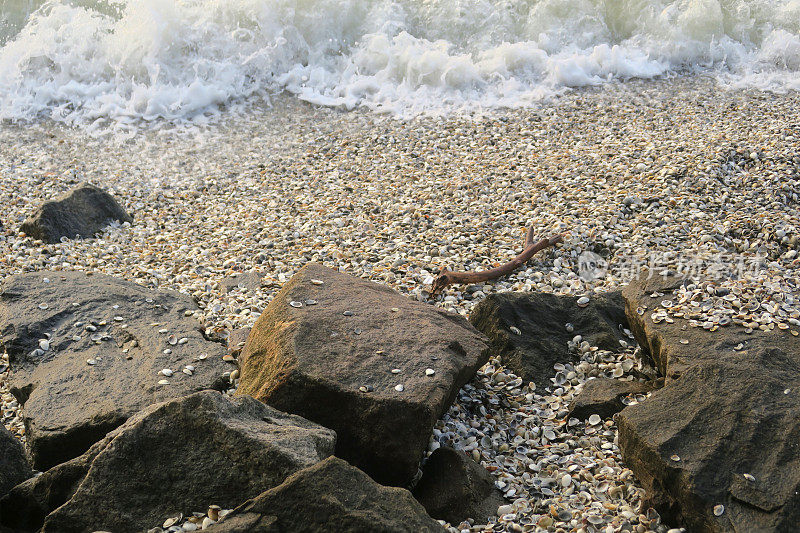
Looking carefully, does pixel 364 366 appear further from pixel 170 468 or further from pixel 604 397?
pixel 604 397

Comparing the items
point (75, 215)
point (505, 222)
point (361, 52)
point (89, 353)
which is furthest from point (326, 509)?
point (361, 52)

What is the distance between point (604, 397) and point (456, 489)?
1.07 metres

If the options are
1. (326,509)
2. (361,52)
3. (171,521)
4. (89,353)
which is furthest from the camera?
(361,52)

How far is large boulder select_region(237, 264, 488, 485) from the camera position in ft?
10.6

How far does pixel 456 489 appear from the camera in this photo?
322cm

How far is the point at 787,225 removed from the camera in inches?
201

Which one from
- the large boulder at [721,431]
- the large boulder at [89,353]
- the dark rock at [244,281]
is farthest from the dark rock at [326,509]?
the dark rock at [244,281]

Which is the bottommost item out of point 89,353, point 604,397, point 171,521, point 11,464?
point 604,397

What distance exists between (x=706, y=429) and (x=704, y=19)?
8299 mm

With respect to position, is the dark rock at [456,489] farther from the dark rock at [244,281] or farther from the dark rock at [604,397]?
the dark rock at [244,281]

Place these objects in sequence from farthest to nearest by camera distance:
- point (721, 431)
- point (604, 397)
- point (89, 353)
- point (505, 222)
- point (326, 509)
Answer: point (505, 222)
point (89, 353)
point (604, 397)
point (721, 431)
point (326, 509)

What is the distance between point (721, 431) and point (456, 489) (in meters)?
1.24

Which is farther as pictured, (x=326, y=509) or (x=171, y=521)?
(x=171, y=521)

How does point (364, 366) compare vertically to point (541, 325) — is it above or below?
above
